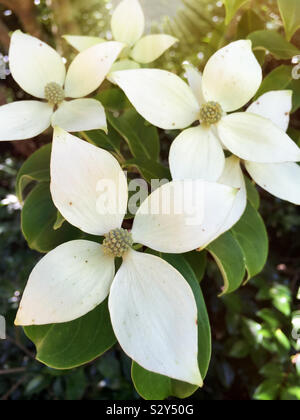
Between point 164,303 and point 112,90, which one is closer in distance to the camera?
point 164,303

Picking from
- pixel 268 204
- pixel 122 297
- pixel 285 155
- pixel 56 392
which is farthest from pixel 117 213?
pixel 268 204

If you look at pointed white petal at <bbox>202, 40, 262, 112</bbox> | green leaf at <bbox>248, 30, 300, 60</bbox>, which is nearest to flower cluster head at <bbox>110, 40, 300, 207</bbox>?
pointed white petal at <bbox>202, 40, 262, 112</bbox>

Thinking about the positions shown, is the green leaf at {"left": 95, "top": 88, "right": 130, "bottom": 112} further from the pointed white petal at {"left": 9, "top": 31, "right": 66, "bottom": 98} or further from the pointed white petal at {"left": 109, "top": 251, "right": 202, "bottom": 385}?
the pointed white petal at {"left": 109, "top": 251, "right": 202, "bottom": 385}

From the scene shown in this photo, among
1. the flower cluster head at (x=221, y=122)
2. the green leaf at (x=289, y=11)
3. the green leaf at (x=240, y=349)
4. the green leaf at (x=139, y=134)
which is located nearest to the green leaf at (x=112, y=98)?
the green leaf at (x=139, y=134)

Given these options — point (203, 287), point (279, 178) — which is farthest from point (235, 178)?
point (203, 287)

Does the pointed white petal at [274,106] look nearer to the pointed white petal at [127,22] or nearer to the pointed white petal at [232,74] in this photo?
the pointed white petal at [232,74]

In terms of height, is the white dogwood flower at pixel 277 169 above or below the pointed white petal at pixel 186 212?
below
